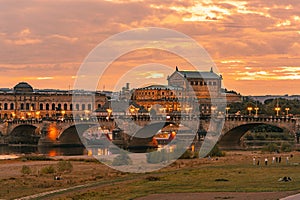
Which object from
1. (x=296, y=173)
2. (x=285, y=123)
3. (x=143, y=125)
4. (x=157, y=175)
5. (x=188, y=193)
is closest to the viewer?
(x=188, y=193)

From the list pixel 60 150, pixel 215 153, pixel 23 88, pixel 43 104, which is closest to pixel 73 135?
pixel 60 150

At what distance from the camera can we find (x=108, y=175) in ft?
195

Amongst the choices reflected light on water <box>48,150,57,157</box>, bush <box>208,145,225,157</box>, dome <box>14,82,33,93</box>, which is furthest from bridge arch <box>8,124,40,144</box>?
bush <box>208,145,225,157</box>

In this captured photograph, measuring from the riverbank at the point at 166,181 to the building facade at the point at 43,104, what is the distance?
114 meters

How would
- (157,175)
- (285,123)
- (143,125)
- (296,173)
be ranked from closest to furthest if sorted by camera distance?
(296,173) → (157,175) → (285,123) → (143,125)

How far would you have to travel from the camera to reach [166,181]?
5022cm

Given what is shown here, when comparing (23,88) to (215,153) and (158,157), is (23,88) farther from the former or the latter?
(158,157)

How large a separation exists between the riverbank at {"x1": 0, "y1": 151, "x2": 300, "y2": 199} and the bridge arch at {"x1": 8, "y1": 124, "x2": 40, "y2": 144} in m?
66.9

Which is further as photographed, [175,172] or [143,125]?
[143,125]

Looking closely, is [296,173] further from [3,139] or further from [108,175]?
[3,139]

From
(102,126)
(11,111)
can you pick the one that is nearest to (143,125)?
(102,126)

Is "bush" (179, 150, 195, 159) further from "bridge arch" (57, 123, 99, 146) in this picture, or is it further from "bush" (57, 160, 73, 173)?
"bridge arch" (57, 123, 99, 146)

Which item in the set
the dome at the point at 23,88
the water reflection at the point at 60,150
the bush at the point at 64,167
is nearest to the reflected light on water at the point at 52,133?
the water reflection at the point at 60,150

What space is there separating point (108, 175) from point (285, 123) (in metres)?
42.2
